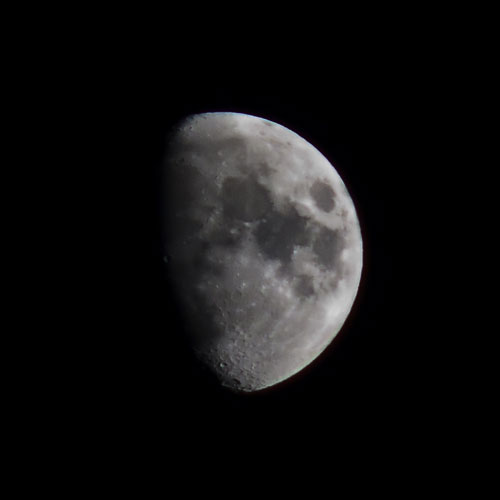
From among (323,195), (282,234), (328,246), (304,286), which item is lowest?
(304,286)

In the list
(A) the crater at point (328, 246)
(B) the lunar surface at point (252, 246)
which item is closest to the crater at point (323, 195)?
(B) the lunar surface at point (252, 246)


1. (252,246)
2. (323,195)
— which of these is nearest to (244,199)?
(252,246)

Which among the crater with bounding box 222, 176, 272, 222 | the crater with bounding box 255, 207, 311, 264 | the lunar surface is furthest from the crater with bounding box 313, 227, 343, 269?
the crater with bounding box 222, 176, 272, 222

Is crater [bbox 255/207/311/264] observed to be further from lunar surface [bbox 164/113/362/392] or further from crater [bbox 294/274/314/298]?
crater [bbox 294/274/314/298]

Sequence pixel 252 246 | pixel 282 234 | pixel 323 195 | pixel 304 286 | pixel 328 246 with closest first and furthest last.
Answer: pixel 252 246 < pixel 282 234 < pixel 304 286 < pixel 328 246 < pixel 323 195

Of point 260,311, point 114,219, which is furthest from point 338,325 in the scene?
point 114,219

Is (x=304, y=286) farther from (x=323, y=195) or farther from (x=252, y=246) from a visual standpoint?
(x=323, y=195)
